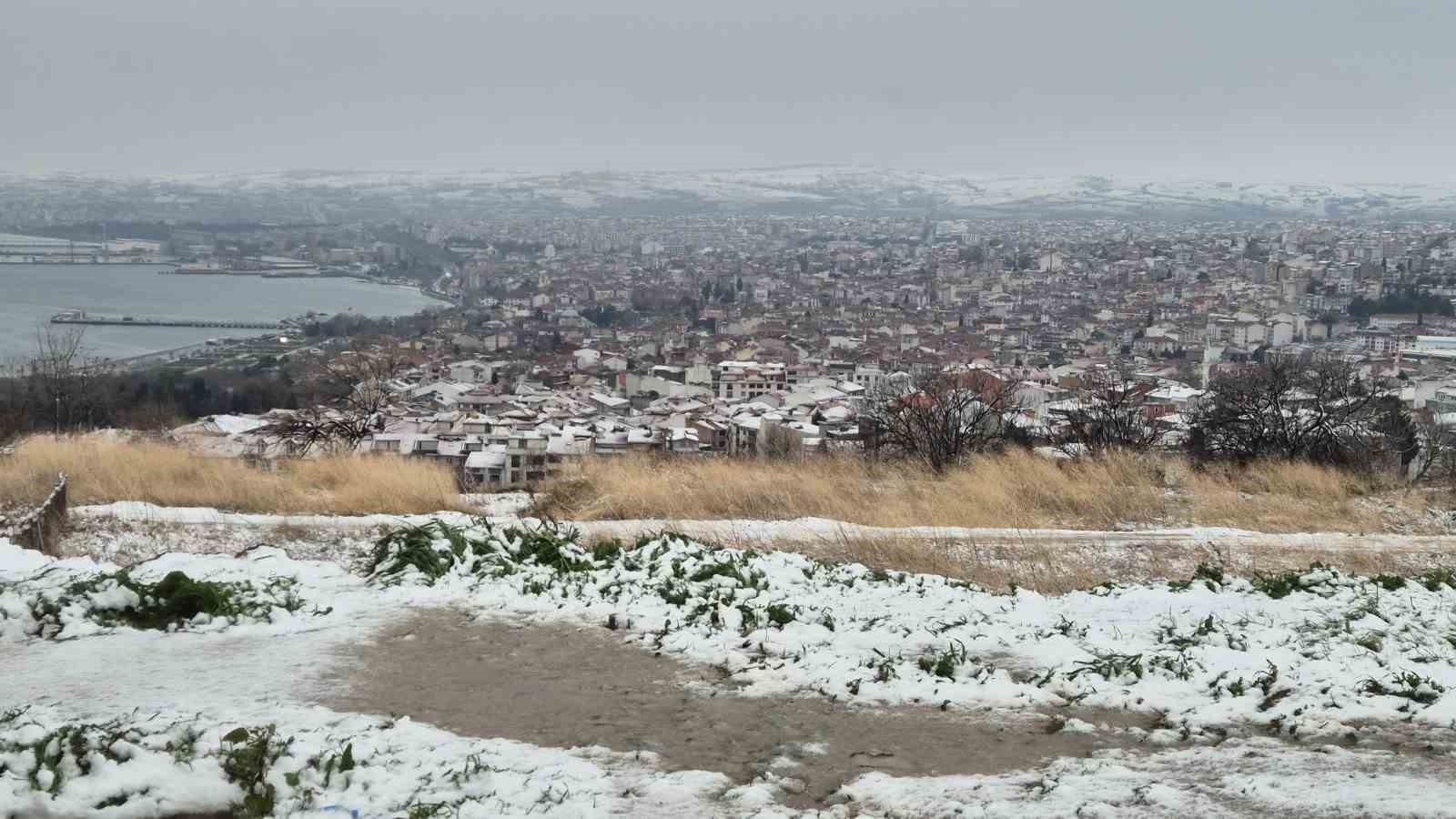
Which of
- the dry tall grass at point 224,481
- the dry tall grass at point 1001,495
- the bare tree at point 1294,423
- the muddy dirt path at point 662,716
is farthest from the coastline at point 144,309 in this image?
the muddy dirt path at point 662,716

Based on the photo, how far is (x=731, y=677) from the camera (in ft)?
12.9

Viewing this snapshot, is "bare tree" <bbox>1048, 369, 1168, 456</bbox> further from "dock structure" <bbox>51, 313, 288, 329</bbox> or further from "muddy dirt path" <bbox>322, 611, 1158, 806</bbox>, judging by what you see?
"dock structure" <bbox>51, 313, 288, 329</bbox>

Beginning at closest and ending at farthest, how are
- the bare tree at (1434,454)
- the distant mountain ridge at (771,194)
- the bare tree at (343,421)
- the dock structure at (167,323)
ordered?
the bare tree at (1434,454) → the bare tree at (343,421) → the dock structure at (167,323) → the distant mountain ridge at (771,194)

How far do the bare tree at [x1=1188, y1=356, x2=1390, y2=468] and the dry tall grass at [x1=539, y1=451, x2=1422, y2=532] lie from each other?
2.27 meters

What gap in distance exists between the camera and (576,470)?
9133 mm

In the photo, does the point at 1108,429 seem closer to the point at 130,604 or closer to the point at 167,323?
the point at 130,604

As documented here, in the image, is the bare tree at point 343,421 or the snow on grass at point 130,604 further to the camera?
the bare tree at point 343,421

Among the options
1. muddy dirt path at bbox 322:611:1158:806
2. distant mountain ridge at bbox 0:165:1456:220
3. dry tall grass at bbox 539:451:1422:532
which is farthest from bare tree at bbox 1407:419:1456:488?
distant mountain ridge at bbox 0:165:1456:220

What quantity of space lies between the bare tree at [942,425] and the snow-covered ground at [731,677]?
5305mm

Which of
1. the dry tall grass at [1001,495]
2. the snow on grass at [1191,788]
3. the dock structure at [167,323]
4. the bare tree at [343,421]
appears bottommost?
the dock structure at [167,323]

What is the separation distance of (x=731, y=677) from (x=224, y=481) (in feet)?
18.2

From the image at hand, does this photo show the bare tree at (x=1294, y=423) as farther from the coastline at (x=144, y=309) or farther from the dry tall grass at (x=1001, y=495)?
the coastline at (x=144, y=309)

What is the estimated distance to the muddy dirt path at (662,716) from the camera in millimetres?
3254

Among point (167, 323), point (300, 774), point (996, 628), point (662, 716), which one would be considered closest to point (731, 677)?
point (662, 716)
